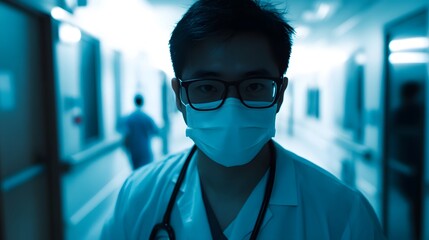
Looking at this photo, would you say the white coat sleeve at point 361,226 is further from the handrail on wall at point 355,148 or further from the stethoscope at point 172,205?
the handrail on wall at point 355,148

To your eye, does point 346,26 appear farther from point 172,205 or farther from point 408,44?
point 172,205

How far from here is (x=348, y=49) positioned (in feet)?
14.0

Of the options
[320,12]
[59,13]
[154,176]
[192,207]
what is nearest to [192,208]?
[192,207]

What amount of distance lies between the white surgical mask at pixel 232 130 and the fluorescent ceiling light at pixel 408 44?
1.80 metres

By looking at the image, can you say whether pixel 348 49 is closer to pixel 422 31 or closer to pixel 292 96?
pixel 422 31

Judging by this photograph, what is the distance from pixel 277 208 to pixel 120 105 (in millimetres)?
4413

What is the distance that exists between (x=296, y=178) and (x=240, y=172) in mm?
192

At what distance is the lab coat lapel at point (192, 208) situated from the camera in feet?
3.18

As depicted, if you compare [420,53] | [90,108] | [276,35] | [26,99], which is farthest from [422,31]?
[90,108]

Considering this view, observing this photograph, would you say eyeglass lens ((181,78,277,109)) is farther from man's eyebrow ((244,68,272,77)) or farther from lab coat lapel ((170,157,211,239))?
lab coat lapel ((170,157,211,239))

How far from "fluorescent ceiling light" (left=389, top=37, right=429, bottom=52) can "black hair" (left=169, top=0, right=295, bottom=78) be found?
1661 mm

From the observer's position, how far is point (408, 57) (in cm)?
252

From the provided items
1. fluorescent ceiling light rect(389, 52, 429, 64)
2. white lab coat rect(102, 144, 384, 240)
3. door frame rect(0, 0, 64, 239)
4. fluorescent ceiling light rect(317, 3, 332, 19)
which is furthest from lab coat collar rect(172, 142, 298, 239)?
fluorescent ceiling light rect(317, 3, 332, 19)

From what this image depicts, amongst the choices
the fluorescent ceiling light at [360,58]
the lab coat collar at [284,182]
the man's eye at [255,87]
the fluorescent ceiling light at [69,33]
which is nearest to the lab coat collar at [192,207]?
the lab coat collar at [284,182]
